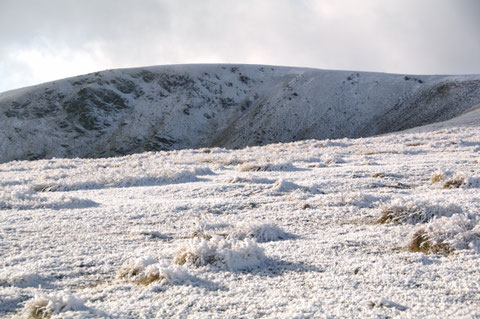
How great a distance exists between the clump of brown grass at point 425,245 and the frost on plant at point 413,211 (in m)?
0.99

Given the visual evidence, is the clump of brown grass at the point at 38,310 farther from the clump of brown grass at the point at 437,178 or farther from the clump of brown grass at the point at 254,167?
the clump of brown grass at the point at 254,167

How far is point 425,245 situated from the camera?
5.00 meters

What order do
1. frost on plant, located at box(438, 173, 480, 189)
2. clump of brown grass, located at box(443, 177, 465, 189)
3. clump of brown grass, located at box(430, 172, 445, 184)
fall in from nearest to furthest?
frost on plant, located at box(438, 173, 480, 189)
clump of brown grass, located at box(443, 177, 465, 189)
clump of brown grass, located at box(430, 172, 445, 184)

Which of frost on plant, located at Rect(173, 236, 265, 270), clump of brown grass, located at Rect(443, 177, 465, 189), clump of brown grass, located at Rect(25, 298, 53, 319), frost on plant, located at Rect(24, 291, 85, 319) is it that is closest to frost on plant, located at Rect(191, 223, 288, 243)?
frost on plant, located at Rect(173, 236, 265, 270)

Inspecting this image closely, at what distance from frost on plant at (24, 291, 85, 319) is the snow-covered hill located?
62327 mm

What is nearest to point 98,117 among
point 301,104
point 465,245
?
point 301,104

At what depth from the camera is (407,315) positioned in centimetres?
335

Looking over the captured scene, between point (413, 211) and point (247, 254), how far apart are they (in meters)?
3.23

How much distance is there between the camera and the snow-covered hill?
65938 mm

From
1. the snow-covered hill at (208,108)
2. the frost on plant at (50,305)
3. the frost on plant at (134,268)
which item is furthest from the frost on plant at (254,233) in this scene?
the snow-covered hill at (208,108)

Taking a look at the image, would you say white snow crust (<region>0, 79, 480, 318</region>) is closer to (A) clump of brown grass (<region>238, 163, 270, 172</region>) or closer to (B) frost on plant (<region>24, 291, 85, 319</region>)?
(B) frost on plant (<region>24, 291, 85, 319</region>)

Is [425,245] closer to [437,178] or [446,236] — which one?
[446,236]

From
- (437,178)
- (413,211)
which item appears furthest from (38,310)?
(437,178)

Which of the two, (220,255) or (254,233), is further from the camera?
(254,233)
